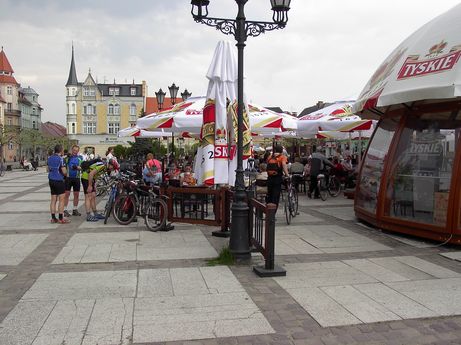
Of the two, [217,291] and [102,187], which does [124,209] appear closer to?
[217,291]

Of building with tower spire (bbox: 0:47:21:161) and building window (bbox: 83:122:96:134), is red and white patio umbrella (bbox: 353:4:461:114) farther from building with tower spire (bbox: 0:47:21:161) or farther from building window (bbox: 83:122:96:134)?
building window (bbox: 83:122:96:134)

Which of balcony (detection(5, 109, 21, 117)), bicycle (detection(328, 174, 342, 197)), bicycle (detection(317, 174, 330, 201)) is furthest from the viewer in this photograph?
balcony (detection(5, 109, 21, 117))

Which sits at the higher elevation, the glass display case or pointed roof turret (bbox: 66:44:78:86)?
pointed roof turret (bbox: 66:44:78:86)

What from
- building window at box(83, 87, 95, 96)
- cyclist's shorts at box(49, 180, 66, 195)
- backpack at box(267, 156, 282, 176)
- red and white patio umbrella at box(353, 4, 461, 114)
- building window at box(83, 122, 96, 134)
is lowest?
cyclist's shorts at box(49, 180, 66, 195)

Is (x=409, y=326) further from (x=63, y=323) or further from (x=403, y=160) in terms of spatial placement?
(x=403, y=160)

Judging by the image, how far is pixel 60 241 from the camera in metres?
8.11

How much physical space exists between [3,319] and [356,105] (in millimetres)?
7721

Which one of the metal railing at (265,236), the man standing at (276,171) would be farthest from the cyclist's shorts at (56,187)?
the metal railing at (265,236)

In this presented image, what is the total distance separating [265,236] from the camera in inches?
233

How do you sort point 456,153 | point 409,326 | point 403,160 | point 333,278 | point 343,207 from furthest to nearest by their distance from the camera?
point 343,207 → point 403,160 → point 456,153 → point 333,278 → point 409,326

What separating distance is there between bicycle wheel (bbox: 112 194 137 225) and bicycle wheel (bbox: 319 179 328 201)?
22.6 ft

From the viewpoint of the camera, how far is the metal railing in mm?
5801

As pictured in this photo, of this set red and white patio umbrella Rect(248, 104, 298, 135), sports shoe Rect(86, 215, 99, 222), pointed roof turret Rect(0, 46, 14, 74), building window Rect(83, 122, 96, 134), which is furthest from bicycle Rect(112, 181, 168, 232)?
building window Rect(83, 122, 96, 134)

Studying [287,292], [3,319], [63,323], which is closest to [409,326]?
[287,292]
